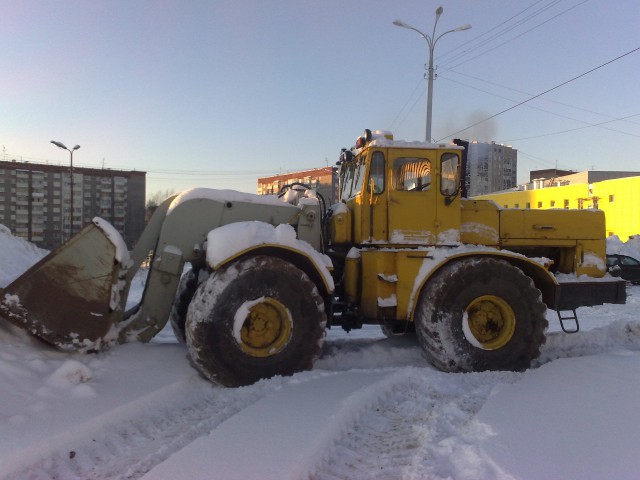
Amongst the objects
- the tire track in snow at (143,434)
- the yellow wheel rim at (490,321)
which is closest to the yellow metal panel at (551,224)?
the yellow wheel rim at (490,321)

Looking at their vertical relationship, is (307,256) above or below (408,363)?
above

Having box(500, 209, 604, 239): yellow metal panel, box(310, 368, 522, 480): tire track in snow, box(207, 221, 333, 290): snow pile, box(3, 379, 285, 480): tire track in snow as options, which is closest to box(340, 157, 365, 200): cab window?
box(207, 221, 333, 290): snow pile

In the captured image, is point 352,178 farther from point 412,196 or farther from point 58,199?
point 58,199

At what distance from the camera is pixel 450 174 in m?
6.00

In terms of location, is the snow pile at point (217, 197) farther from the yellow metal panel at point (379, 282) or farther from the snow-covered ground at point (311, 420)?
the snow-covered ground at point (311, 420)

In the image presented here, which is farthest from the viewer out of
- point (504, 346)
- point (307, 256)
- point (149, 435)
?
point (504, 346)

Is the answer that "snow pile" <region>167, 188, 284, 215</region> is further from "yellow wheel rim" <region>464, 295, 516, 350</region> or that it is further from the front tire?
"yellow wheel rim" <region>464, 295, 516, 350</region>

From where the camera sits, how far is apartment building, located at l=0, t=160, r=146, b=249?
53.7 meters

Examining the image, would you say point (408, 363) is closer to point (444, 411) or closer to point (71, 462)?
point (444, 411)

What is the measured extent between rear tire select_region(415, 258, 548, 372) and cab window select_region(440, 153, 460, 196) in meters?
0.90

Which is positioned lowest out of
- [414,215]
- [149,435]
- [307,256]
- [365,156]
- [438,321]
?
[149,435]

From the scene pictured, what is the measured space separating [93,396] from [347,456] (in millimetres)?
2299

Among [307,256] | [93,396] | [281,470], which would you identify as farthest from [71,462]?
[307,256]

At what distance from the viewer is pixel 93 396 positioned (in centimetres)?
428
